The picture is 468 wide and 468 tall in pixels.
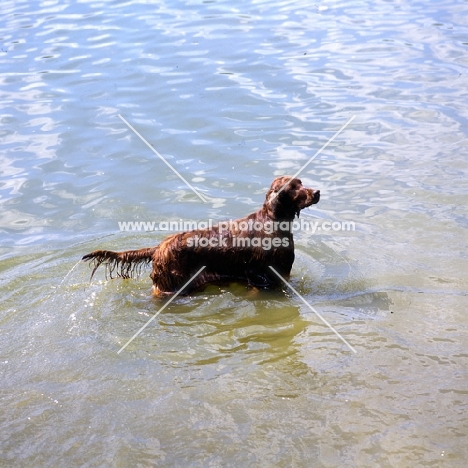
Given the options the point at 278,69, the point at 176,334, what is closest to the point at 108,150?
the point at 278,69

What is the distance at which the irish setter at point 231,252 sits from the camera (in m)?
7.77

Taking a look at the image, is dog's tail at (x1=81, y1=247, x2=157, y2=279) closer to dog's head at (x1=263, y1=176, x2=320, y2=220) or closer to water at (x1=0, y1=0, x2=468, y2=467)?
water at (x1=0, y1=0, x2=468, y2=467)

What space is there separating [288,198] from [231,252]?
90cm

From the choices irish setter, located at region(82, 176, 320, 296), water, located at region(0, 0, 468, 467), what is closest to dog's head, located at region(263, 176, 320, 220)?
irish setter, located at region(82, 176, 320, 296)

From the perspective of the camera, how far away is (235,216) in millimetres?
9953

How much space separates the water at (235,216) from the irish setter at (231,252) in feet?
0.75

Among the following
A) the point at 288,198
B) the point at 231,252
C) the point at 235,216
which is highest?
the point at 288,198

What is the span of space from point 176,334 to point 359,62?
9.55 m

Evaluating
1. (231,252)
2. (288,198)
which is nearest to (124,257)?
(231,252)

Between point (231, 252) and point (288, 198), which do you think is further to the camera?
point (231, 252)

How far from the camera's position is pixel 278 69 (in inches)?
584

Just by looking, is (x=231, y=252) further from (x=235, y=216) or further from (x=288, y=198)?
(x=235, y=216)

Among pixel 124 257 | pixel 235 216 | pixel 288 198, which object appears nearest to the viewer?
pixel 288 198

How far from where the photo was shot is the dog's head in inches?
298
